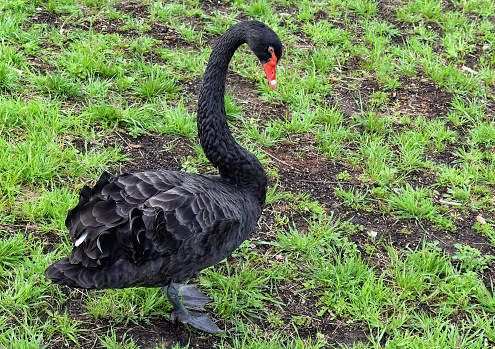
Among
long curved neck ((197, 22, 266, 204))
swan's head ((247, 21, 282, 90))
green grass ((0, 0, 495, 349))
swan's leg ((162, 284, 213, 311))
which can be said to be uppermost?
swan's head ((247, 21, 282, 90))

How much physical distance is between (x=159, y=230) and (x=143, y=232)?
0.09m

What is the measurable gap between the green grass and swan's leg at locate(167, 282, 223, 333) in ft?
0.22

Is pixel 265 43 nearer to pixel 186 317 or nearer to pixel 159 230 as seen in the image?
pixel 159 230

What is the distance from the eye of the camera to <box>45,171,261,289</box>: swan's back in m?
2.51

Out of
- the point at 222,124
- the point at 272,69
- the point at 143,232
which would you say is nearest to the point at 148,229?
the point at 143,232

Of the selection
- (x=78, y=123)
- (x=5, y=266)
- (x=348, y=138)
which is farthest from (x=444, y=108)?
(x=5, y=266)

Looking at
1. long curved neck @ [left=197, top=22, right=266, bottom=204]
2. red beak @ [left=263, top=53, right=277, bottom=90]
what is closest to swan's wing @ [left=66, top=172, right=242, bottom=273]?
long curved neck @ [left=197, top=22, right=266, bottom=204]

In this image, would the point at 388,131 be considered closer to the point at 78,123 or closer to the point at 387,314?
the point at 387,314

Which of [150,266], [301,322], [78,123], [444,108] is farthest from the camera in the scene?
[444,108]

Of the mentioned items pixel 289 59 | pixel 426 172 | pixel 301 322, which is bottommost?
pixel 301 322

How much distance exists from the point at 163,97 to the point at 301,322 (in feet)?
8.05

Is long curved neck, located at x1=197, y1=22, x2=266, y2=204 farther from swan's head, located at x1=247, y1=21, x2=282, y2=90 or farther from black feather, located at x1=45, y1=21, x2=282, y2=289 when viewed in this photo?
black feather, located at x1=45, y1=21, x2=282, y2=289

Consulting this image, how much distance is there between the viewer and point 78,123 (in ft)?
13.4

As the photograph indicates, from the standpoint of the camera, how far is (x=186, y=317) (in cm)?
286
